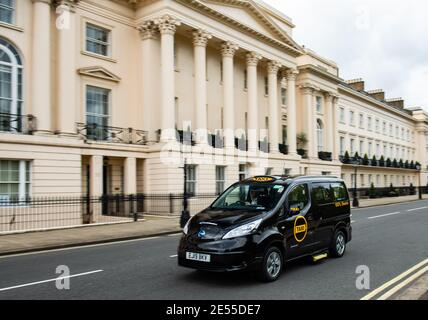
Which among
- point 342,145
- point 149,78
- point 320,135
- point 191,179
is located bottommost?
point 191,179

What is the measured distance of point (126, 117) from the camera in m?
24.3

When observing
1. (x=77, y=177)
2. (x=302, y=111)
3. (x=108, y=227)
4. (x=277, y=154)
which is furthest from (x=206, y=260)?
(x=302, y=111)

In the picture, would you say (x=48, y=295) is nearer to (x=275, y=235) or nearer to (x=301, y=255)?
(x=275, y=235)

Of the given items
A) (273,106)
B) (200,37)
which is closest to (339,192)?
(200,37)

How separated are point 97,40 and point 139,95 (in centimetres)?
393

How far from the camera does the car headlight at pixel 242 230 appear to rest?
6754mm

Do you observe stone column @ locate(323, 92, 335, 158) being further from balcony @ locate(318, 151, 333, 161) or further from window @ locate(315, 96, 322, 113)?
balcony @ locate(318, 151, 333, 161)

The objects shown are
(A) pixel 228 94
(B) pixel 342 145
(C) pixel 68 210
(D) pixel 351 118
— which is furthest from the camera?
(D) pixel 351 118

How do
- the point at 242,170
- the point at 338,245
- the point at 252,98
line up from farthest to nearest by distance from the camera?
1. the point at 252,98
2. the point at 242,170
3. the point at 338,245

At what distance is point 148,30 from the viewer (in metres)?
24.4

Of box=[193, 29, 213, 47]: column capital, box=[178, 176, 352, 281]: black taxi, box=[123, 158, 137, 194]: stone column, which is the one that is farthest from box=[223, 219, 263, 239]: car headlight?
box=[193, 29, 213, 47]: column capital

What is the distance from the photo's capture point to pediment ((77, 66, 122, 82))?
21.7 metres

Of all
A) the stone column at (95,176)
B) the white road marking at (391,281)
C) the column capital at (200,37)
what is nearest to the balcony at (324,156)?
the column capital at (200,37)

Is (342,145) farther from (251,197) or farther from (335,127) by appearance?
(251,197)
